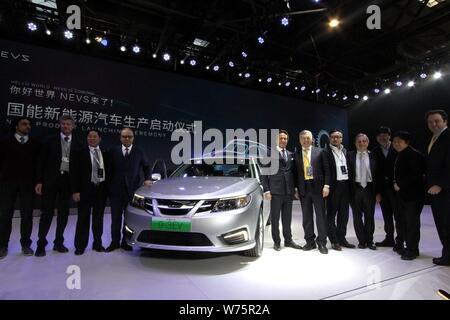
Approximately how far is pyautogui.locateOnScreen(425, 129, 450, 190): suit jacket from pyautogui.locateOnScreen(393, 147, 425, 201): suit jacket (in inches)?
5.3

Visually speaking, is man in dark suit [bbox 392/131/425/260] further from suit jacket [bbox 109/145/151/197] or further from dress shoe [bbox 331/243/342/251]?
suit jacket [bbox 109/145/151/197]

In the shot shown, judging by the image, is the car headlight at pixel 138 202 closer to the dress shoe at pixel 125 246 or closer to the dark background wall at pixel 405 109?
the dress shoe at pixel 125 246

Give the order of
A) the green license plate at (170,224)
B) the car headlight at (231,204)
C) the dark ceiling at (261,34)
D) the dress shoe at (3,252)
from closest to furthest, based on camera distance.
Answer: the green license plate at (170,224) → the car headlight at (231,204) → the dress shoe at (3,252) → the dark ceiling at (261,34)

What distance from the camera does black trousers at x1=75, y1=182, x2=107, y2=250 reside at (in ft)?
9.91

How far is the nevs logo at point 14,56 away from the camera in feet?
17.5

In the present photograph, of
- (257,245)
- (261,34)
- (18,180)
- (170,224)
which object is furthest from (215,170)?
(261,34)

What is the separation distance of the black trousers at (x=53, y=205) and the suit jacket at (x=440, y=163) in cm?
402

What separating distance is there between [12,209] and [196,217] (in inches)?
90.7

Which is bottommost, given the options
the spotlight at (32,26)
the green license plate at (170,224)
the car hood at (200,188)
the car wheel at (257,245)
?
the car wheel at (257,245)

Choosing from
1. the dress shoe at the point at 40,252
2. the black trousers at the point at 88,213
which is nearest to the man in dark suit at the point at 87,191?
the black trousers at the point at 88,213

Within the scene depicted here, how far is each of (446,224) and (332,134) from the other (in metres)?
1.53
